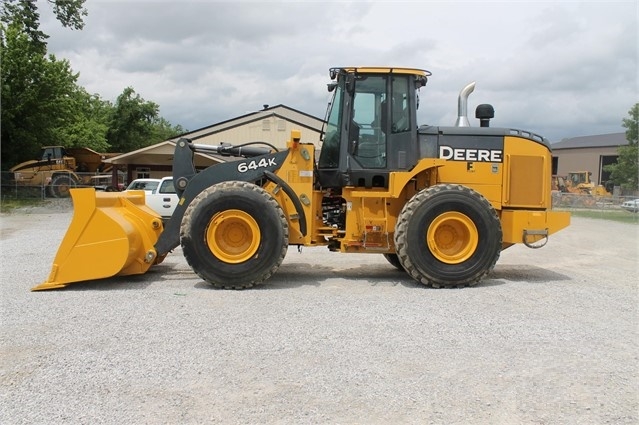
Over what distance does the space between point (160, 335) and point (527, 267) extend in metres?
7.39

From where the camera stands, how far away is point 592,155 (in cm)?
6812

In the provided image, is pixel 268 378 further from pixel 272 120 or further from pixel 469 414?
pixel 272 120

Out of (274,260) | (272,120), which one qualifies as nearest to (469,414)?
(274,260)

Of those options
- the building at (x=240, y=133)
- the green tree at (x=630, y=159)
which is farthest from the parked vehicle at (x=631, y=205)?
the building at (x=240, y=133)

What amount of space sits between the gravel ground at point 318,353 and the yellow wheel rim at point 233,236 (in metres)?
0.52

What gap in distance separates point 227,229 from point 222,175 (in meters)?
0.91

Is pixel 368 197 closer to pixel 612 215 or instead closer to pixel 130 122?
pixel 612 215

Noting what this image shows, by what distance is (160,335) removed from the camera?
543 centimetres

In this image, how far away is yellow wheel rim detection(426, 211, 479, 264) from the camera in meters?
7.94

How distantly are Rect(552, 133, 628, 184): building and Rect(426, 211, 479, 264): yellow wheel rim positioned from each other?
63512mm

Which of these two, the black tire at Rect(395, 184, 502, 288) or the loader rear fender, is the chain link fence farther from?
the black tire at Rect(395, 184, 502, 288)

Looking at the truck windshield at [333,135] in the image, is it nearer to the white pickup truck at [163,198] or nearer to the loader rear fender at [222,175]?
the loader rear fender at [222,175]

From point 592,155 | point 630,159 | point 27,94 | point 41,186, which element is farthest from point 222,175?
point 592,155

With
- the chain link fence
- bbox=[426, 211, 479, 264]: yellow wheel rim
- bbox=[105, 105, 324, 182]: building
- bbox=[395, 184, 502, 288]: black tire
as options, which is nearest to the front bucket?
bbox=[395, 184, 502, 288]: black tire
